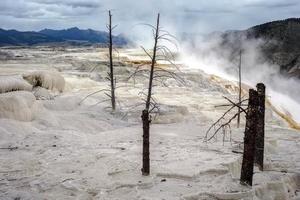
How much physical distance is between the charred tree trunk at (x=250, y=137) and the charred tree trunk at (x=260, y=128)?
1.00 feet

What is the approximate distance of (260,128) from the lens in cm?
1218

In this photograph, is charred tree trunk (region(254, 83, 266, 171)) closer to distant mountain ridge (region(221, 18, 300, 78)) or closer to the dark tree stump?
the dark tree stump

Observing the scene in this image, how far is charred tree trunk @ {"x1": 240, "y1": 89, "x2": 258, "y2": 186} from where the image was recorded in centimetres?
1053

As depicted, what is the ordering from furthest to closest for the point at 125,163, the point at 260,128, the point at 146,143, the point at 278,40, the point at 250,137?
the point at 278,40, the point at 125,163, the point at 260,128, the point at 146,143, the point at 250,137

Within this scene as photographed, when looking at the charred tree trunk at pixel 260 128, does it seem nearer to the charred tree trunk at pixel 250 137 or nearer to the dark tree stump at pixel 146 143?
the charred tree trunk at pixel 250 137

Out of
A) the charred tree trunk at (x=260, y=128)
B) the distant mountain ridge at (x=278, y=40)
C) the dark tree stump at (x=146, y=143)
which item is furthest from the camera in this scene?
the distant mountain ridge at (x=278, y=40)

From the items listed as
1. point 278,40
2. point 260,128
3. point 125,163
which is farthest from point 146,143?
point 278,40

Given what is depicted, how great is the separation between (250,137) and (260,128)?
1.61m

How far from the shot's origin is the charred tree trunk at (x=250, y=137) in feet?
34.6

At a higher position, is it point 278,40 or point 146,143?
point 278,40

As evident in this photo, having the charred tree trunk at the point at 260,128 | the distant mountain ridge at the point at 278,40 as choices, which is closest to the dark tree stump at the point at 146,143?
the charred tree trunk at the point at 260,128

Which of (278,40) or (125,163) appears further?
(278,40)

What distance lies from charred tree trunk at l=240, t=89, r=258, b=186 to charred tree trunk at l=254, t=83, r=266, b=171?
304 mm

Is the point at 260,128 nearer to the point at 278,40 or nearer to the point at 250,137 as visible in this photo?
the point at 250,137
